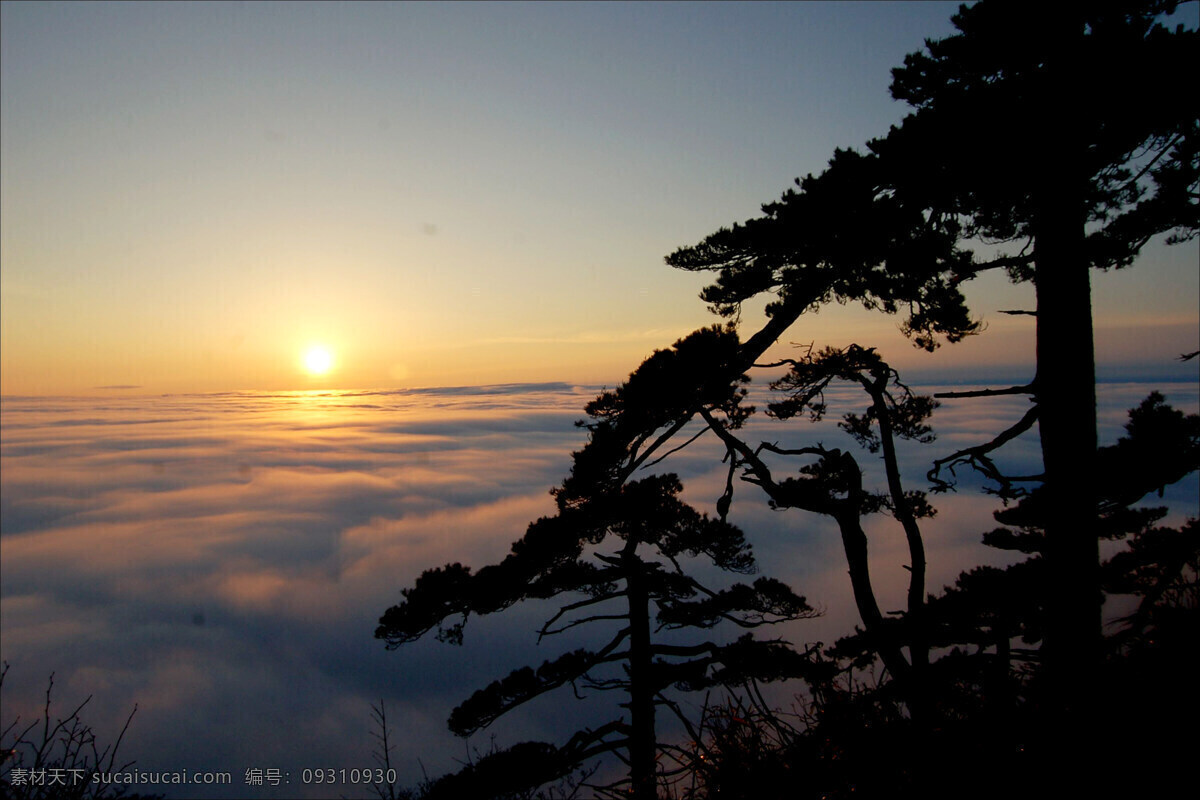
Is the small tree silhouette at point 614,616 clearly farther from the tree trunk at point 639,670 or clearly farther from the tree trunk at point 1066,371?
the tree trunk at point 1066,371

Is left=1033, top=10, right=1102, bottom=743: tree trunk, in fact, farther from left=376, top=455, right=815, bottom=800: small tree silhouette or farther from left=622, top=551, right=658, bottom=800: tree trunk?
left=622, top=551, right=658, bottom=800: tree trunk

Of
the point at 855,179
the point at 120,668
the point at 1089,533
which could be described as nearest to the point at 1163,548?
the point at 1089,533

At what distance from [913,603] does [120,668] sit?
203661 mm

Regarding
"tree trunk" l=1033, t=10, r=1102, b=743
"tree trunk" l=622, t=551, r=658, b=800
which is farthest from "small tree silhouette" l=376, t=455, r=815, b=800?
"tree trunk" l=1033, t=10, r=1102, b=743

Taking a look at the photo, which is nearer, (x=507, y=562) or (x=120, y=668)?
(x=507, y=562)

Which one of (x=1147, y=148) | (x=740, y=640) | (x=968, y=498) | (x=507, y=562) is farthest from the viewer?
(x=968, y=498)

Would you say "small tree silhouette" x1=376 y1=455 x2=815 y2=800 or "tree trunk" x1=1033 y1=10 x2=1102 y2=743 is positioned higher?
"tree trunk" x1=1033 y1=10 x2=1102 y2=743

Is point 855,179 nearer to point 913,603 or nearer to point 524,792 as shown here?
point 913,603

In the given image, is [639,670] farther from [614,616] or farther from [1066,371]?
[1066,371]

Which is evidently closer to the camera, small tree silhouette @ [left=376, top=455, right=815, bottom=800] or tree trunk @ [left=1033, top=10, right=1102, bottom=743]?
tree trunk @ [left=1033, top=10, right=1102, bottom=743]

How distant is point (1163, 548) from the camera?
781cm

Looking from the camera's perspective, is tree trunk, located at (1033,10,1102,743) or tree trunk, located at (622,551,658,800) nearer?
tree trunk, located at (1033,10,1102,743)

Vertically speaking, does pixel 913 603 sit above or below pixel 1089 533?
below

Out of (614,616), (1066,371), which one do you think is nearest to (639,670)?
(614,616)
